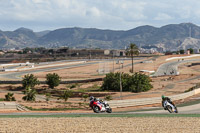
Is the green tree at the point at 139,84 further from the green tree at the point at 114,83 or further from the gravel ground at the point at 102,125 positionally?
the gravel ground at the point at 102,125

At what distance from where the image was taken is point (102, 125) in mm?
18422

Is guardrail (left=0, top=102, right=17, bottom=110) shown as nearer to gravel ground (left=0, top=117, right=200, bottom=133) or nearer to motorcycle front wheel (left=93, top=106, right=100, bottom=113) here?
gravel ground (left=0, top=117, right=200, bottom=133)

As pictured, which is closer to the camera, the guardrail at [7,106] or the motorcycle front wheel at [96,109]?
the motorcycle front wheel at [96,109]

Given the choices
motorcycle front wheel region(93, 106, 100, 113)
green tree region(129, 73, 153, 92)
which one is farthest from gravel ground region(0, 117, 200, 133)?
green tree region(129, 73, 153, 92)

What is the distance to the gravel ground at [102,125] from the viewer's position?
1706 centimetres

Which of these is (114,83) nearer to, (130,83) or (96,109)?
(130,83)

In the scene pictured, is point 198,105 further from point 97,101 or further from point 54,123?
point 54,123

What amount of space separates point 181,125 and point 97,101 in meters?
8.57

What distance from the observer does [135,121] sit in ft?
64.8

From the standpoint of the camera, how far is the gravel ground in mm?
17062

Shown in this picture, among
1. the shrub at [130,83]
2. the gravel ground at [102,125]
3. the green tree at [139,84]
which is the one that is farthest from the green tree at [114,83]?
the gravel ground at [102,125]

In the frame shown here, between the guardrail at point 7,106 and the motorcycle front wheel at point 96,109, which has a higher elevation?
the guardrail at point 7,106

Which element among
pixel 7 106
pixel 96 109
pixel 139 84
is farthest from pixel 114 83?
pixel 7 106

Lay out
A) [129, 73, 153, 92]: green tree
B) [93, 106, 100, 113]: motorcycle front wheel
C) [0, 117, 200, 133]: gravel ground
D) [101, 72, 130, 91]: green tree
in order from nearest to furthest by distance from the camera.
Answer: [0, 117, 200, 133]: gravel ground
[93, 106, 100, 113]: motorcycle front wheel
[129, 73, 153, 92]: green tree
[101, 72, 130, 91]: green tree
